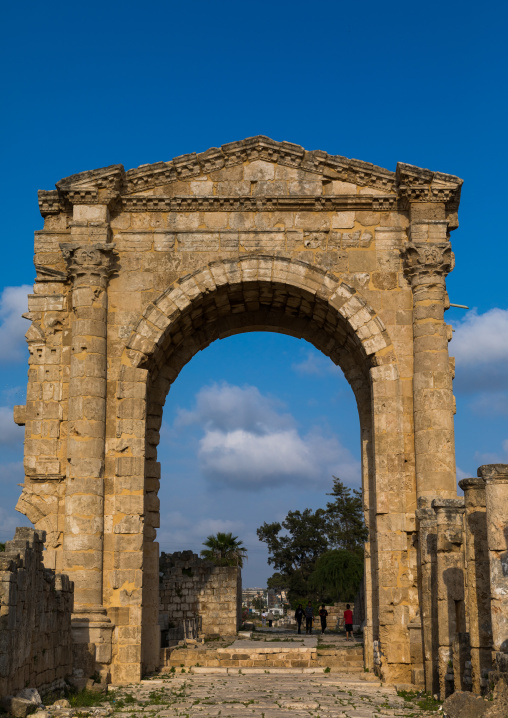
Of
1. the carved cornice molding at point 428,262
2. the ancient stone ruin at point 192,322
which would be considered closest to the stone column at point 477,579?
the ancient stone ruin at point 192,322

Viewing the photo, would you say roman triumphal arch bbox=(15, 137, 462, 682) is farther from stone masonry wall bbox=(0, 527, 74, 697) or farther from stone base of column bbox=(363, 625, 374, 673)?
stone masonry wall bbox=(0, 527, 74, 697)

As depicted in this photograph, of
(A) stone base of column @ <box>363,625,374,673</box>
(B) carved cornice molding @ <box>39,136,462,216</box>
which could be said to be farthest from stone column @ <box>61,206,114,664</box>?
(A) stone base of column @ <box>363,625,374,673</box>

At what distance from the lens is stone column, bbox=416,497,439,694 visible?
37.3ft

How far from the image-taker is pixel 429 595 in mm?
11773

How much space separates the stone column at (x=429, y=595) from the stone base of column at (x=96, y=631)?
4.70 m

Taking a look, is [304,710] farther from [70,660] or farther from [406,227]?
[406,227]

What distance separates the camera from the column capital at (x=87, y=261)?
1485 centimetres

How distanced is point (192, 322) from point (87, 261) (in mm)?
2513

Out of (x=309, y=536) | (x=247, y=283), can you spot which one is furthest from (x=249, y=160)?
(x=309, y=536)

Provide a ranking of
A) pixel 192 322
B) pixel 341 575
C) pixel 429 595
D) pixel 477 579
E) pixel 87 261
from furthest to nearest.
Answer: pixel 341 575 < pixel 192 322 < pixel 87 261 < pixel 429 595 < pixel 477 579

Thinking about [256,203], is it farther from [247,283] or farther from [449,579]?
[449,579]

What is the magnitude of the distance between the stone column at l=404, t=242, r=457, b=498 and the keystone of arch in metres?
0.73

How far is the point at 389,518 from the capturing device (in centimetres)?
1416

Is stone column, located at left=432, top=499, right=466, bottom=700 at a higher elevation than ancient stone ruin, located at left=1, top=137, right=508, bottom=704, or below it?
below
